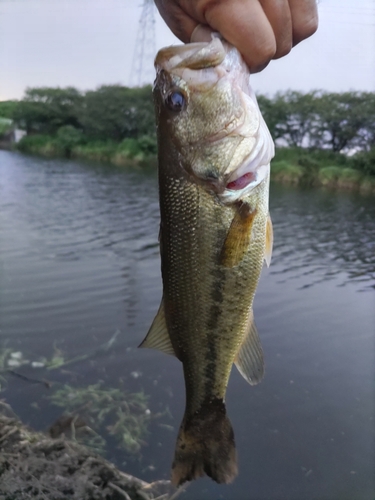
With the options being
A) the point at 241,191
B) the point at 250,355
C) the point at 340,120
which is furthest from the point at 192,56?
the point at 340,120

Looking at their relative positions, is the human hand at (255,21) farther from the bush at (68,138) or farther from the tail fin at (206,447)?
the bush at (68,138)

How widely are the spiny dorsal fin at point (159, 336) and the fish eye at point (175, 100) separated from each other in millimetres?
708

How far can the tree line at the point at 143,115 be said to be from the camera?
115 feet

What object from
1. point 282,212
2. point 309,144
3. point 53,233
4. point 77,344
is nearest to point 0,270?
point 53,233

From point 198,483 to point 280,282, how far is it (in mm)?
5930

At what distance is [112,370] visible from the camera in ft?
19.3

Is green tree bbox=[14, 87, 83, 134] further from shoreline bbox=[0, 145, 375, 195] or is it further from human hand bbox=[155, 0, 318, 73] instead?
human hand bbox=[155, 0, 318, 73]

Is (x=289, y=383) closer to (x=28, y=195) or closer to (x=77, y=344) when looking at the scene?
(x=77, y=344)

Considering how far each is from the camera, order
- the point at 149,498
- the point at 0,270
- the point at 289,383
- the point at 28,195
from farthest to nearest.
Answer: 1. the point at 28,195
2. the point at 0,270
3. the point at 289,383
4. the point at 149,498

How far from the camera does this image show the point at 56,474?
317 centimetres

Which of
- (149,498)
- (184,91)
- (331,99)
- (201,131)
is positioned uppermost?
Result: (331,99)

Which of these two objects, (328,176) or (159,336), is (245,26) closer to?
(159,336)

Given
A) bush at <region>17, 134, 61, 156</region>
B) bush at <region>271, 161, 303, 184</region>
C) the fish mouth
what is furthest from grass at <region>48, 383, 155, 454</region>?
bush at <region>17, 134, 61, 156</region>

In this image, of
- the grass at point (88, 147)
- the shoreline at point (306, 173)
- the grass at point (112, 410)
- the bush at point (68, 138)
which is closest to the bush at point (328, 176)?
the shoreline at point (306, 173)
